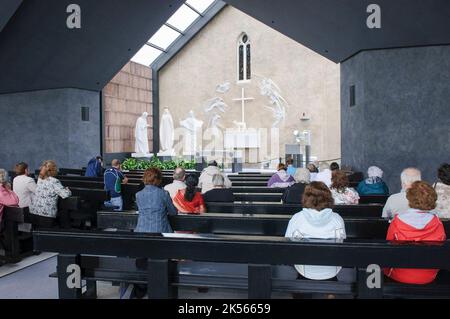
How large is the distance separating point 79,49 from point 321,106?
8.66 meters

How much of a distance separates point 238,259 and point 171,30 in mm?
16030

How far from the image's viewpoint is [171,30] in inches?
690

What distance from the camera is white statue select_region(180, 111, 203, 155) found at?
16.9 metres

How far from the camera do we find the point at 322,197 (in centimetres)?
286

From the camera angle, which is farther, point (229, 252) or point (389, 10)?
point (389, 10)

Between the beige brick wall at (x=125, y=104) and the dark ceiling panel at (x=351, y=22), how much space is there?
21.9ft

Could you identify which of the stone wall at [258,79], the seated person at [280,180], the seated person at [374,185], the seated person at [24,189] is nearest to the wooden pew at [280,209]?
the seated person at [374,185]

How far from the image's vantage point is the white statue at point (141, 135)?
1634cm

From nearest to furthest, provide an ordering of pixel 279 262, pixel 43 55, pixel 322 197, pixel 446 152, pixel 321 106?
1. pixel 279 262
2. pixel 322 197
3. pixel 446 152
4. pixel 43 55
5. pixel 321 106

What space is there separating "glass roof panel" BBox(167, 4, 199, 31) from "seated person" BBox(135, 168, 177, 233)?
14.1m

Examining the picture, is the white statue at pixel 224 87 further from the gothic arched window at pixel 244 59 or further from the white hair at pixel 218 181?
the white hair at pixel 218 181

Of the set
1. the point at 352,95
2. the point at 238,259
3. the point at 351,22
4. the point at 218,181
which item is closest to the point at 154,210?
the point at 238,259
